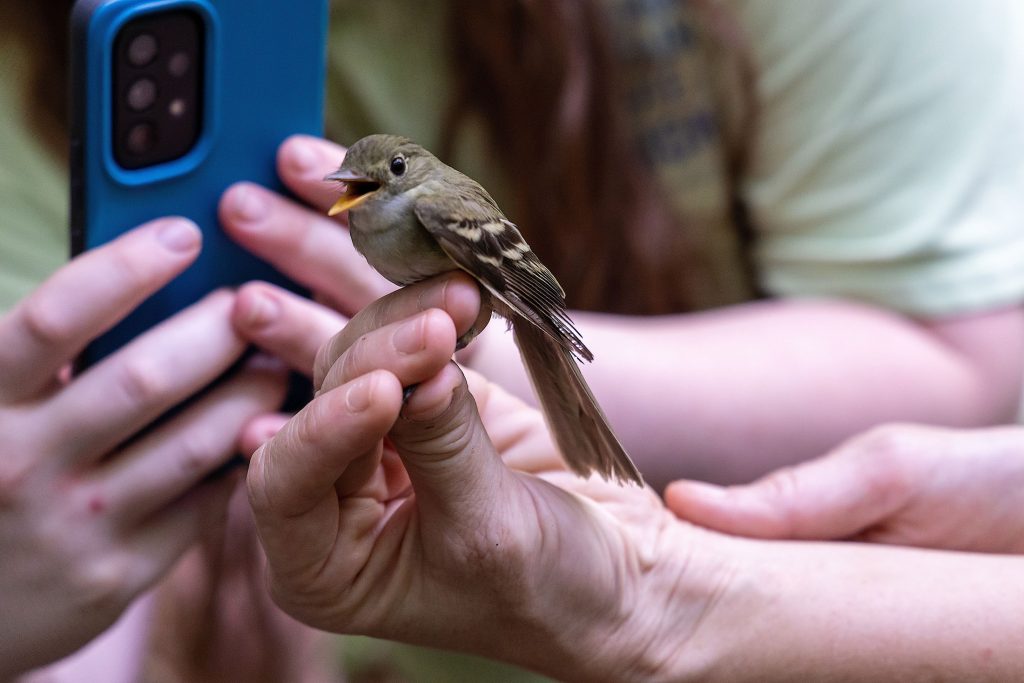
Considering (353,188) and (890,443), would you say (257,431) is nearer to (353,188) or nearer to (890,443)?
(353,188)

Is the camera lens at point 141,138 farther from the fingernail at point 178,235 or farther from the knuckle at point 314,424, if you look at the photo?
the knuckle at point 314,424

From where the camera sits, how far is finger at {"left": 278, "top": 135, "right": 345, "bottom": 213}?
3.99 feet

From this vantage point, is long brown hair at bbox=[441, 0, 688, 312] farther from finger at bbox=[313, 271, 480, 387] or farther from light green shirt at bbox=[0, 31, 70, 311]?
finger at bbox=[313, 271, 480, 387]

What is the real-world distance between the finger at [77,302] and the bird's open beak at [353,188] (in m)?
0.28

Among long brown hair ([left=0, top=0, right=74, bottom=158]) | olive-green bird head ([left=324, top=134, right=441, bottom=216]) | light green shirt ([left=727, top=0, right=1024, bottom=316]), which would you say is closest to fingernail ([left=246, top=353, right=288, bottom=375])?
olive-green bird head ([left=324, top=134, right=441, bottom=216])

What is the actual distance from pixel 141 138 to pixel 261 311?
0.23m

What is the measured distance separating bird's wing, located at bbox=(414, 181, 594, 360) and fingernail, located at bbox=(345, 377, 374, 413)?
143 millimetres

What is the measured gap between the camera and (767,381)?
6.06ft

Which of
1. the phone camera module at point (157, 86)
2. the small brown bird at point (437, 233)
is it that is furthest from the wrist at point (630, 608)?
the phone camera module at point (157, 86)

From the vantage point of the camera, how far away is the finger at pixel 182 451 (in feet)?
4.07

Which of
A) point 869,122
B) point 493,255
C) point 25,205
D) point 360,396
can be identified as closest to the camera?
point 360,396

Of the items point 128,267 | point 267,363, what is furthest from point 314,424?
point 267,363

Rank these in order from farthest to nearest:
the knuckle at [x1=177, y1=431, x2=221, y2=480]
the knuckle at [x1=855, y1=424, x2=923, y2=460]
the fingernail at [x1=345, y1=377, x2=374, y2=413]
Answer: the knuckle at [x1=855, y1=424, x2=923, y2=460] < the knuckle at [x1=177, y1=431, x2=221, y2=480] < the fingernail at [x1=345, y1=377, x2=374, y2=413]

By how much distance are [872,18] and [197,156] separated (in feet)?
4.16
